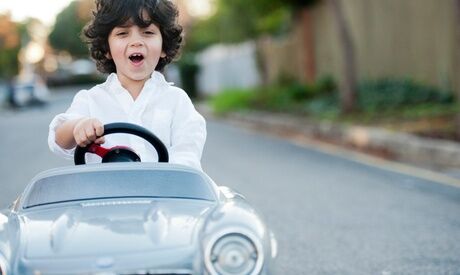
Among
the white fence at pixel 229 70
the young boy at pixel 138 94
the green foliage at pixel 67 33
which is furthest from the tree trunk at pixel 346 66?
the green foliage at pixel 67 33

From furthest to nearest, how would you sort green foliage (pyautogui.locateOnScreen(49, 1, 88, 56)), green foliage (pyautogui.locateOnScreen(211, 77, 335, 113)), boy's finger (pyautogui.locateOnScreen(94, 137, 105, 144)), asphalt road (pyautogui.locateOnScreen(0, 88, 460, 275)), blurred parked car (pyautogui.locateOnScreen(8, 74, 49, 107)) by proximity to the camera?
1. green foliage (pyautogui.locateOnScreen(49, 1, 88, 56))
2. blurred parked car (pyautogui.locateOnScreen(8, 74, 49, 107))
3. green foliage (pyautogui.locateOnScreen(211, 77, 335, 113))
4. asphalt road (pyautogui.locateOnScreen(0, 88, 460, 275))
5. boy's finger (pyautogui.locateOnScreen(94, 137, 105, 144))

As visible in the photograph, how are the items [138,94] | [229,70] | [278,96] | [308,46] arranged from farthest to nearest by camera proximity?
[229,70] → [308,46] → [278,96] → [138,94]

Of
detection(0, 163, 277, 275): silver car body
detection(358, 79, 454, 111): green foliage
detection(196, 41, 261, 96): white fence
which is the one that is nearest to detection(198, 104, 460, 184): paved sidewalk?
detection(358, 79, 454, 111): green foliage

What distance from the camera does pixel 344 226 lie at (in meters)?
6.93

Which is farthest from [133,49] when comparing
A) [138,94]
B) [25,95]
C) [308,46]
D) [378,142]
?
[25,95]

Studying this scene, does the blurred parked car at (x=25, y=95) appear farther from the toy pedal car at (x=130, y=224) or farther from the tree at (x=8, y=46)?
the toy pedal car at (x=130, y=224)

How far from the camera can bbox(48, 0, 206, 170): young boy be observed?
13.0 feet

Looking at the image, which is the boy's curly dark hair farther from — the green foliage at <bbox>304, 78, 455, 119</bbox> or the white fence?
the white fence

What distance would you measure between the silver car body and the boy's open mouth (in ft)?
1.93

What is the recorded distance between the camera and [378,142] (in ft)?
40.8

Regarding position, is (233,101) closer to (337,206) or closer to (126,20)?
(337,206)

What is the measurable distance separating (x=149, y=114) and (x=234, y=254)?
124cm

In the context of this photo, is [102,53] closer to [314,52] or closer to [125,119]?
[125,119]

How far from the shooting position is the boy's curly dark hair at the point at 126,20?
13.1ft
